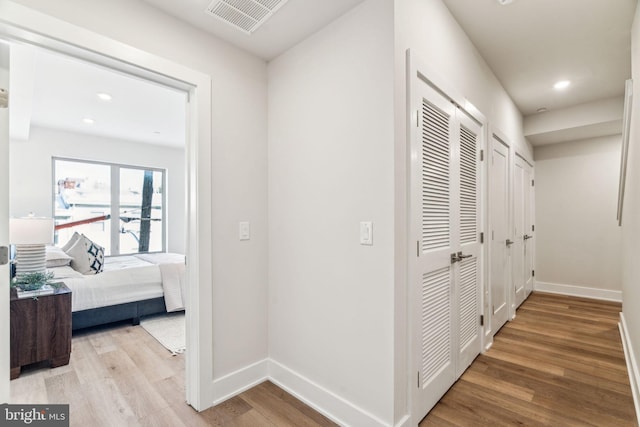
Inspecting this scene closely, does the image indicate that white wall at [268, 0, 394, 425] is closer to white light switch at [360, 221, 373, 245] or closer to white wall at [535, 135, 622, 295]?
white light switch at [360, 221, 373, 245]

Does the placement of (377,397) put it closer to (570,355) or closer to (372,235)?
(372,235)

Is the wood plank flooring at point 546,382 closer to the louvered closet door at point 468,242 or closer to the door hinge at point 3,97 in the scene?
the louvered closet door at point 468,242

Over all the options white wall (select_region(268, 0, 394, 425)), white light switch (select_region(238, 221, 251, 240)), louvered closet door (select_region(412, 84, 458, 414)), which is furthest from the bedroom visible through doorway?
louvered closet door (select_region(412, 84, 458, 414))

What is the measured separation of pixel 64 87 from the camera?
10.7ft

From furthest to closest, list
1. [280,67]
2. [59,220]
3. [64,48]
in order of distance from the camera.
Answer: [59,220]
[280,67]
[64,48]

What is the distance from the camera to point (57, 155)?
485 centimetres

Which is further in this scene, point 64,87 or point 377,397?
point 64,87


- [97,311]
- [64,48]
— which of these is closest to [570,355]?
[64,48]

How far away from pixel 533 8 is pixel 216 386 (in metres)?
3.30

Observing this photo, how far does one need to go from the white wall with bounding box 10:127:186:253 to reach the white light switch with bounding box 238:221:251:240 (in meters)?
2.55

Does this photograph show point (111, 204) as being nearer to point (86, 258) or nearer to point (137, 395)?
point (86, 258)

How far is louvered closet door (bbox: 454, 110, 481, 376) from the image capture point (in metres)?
2.22

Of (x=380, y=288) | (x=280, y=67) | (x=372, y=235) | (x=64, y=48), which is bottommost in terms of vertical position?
(x=380, y=288)

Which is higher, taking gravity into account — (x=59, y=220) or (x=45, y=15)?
(x=45, y=15)
